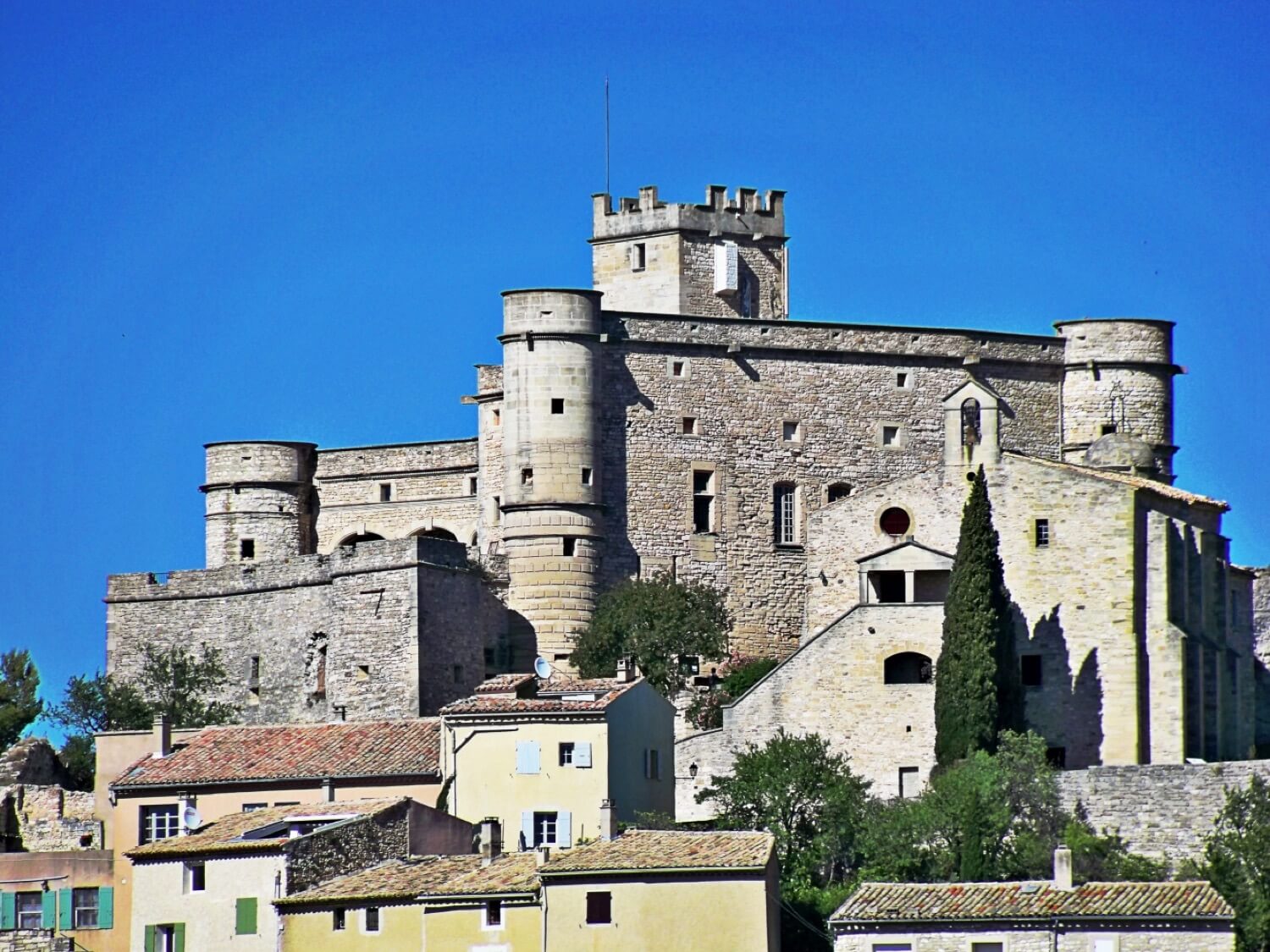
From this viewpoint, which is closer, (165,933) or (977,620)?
(165,933)

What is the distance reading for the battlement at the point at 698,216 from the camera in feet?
298

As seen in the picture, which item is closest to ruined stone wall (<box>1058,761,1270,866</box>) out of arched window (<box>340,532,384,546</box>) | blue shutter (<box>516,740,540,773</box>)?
blue shutter (<box>516,740,540,773</box>)

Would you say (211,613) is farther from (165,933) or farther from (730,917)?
(730,917)

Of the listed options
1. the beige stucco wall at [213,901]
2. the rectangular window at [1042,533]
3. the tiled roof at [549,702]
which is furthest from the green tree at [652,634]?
the beige stucco wall at [213,901]

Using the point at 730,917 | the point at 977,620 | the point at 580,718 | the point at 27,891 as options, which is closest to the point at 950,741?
the point at 977,620

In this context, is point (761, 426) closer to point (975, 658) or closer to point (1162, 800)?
point (975, 658)

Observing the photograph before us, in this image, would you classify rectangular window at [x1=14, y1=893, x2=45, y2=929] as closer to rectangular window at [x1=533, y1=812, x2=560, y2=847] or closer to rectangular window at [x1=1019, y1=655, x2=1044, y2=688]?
rectangular window at [x1=533, y1=812, x2=560, y2=847]

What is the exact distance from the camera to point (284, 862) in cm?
6309

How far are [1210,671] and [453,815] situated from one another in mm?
16876

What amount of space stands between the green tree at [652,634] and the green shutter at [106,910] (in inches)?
574

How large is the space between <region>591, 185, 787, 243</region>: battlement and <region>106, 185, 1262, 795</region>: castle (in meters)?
0.08

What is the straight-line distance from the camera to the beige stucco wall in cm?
6306

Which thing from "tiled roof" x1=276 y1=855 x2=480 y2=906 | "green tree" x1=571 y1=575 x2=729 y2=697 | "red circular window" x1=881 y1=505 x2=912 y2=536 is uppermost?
"red circular window" x1=881 y1=505 x2=912 y2=536

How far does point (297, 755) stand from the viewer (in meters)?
70.6
